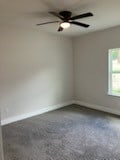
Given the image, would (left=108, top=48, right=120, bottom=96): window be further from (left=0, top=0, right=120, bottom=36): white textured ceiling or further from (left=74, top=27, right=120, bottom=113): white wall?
(left=0, top=0, right=120, bottom=36): white textured ceiling

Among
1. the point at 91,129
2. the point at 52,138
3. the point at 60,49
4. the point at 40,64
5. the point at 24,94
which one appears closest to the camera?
the point at 52,138

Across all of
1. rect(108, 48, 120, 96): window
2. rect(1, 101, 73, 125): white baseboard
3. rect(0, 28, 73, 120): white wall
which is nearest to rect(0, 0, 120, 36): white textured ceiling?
rect(0, 28, 73, 120): white wall

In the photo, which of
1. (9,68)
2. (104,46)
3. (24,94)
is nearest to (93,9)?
(104,46)

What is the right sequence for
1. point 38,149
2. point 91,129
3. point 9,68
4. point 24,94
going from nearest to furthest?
1. point 38,149
2. point 91,129
3. point 9,68
4. point 24,94

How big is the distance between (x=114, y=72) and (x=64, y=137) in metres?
2.50

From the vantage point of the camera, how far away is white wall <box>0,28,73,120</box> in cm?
391

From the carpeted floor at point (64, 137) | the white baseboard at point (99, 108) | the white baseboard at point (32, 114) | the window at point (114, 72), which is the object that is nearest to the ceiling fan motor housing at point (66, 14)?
the window at point (114, 72)

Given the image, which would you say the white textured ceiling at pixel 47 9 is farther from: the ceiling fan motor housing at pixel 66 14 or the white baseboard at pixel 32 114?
the white baseboard at pixel 32 114

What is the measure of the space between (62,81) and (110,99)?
1.73 m

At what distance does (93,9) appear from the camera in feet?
9.46

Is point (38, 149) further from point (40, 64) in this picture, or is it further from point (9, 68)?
point (40, 64)

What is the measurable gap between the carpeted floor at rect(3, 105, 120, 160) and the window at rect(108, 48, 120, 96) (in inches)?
31.4

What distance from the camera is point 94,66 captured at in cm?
484

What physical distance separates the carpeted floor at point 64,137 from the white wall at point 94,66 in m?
0.61
